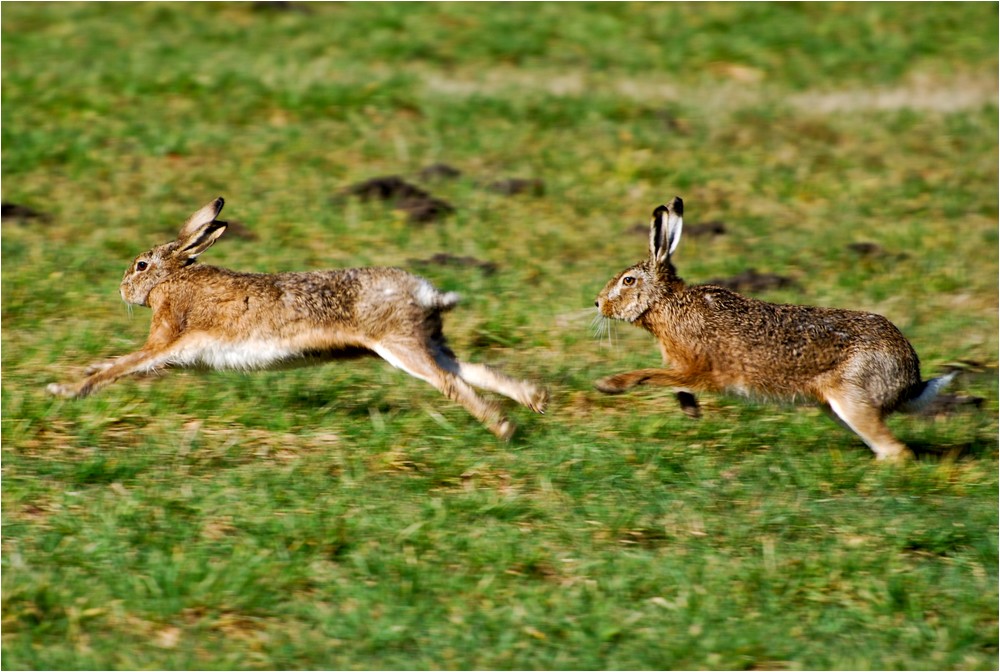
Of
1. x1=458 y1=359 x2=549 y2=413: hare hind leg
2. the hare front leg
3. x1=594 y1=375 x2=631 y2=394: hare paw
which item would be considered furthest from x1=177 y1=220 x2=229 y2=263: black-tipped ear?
x1=594 y1=375 x2=631 y2=394: hare paw

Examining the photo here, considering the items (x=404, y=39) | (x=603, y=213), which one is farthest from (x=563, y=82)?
(x=603, y=213)

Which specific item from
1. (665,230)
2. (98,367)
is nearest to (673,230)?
(665,230)

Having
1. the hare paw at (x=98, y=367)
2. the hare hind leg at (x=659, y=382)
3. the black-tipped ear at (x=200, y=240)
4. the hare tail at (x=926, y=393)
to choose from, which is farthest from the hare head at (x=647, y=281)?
the hare paw at (x=98, y=367)

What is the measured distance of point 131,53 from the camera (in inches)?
551

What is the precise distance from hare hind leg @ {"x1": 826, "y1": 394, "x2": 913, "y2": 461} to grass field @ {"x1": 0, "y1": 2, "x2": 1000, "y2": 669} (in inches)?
5.2

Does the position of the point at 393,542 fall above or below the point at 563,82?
below

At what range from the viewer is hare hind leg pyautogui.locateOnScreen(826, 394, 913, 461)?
717 cm

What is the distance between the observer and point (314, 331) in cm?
715

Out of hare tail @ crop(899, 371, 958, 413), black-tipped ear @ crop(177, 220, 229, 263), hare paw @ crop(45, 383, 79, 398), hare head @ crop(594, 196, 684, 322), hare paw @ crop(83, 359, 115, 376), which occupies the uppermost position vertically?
hare head @ crop(594, 196, 684, 322)

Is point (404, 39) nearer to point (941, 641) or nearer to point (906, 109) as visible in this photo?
point (906, 109)

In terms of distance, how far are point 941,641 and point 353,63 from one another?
10.3 m

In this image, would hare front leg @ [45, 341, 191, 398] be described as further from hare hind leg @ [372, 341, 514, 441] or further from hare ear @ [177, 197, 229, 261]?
hare hind leg @ [372, 341, 514, 441]

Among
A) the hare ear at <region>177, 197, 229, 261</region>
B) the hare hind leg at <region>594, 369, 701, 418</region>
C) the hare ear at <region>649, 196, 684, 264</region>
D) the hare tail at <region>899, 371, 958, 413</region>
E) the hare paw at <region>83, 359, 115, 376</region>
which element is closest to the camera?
the hare paw at <region>83, 359, 115, 376</region>

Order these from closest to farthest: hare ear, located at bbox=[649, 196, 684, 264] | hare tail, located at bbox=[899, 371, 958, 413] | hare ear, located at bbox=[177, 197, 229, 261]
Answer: hare tail, located at bbox=[899, 371, 958, 413] → hare ear, located at bbox=[649, 196, 684, 264] → hare ear, located at bbox=[177, 197, 229, 261]
